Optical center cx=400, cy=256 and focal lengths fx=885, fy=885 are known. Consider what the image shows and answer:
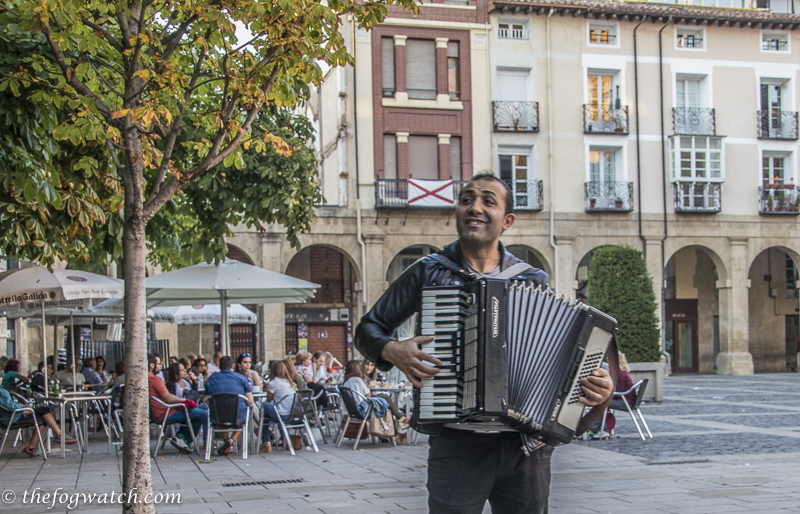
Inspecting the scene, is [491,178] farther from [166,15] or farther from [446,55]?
[446,55]

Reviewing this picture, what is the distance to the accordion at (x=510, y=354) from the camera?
3100 millimetres

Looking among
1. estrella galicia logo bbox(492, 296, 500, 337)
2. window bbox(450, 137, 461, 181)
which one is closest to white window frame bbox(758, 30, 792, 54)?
window bbox(450, 137, 461, 181)

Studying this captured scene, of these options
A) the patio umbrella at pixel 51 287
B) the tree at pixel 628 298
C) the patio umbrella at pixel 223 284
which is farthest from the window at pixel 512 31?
the patio umbrella at pixel 51 287

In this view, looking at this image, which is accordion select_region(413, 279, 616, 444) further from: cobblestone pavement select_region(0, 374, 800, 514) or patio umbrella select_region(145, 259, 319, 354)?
patio umbrella select_region(145, 259, 319, 354)

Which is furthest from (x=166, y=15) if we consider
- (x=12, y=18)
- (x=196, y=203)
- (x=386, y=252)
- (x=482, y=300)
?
(x=386, y=252)

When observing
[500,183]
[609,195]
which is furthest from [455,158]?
[500,183]

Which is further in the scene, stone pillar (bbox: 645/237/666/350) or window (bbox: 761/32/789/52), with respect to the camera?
window (bbox: 761/32/789/52)

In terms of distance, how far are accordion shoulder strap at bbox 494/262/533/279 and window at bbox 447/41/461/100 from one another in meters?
28.7

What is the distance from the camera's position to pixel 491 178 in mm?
3566

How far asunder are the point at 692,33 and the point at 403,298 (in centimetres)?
3367

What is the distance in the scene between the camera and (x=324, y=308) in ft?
110

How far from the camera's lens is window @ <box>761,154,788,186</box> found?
3394 centimetres

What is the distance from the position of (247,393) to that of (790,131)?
1140 inches

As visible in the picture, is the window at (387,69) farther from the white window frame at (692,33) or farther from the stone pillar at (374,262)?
the white window frame at (692,33)
